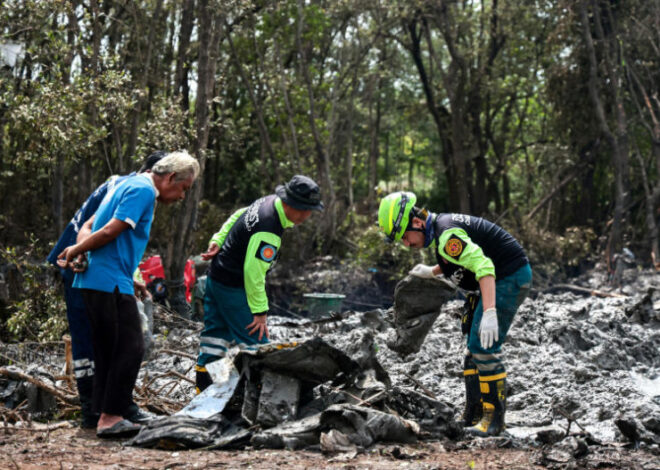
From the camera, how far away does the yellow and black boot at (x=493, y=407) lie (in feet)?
15.4

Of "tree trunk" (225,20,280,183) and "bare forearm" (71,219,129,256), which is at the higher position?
"tree trunk" (225,20,280,183)

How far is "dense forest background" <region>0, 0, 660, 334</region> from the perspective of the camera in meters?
9.33

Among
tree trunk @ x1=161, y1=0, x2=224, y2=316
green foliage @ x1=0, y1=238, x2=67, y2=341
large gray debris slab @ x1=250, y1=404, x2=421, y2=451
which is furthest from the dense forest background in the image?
large gray debris slab @ x1=250, y1=404, x2=421, y2=451

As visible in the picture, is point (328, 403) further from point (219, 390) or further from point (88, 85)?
point (88, 85)

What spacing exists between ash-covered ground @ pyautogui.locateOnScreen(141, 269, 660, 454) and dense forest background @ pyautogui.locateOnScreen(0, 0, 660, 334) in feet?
11.6

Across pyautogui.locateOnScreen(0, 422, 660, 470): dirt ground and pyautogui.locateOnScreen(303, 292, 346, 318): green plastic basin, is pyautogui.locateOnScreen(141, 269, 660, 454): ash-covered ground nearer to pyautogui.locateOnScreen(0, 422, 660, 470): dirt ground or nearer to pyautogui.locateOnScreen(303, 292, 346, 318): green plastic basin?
pyautogui.locateOnScreen(0, 422, 660, 470): dirt ground

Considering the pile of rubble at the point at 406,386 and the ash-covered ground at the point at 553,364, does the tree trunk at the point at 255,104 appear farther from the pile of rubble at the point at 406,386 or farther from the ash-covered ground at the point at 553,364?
the pile of rubble at the point at 406,386

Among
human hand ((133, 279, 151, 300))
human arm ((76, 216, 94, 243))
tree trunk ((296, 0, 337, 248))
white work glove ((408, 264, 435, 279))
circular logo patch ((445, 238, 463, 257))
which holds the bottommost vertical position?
human hand ((133, 279, 151, 300))

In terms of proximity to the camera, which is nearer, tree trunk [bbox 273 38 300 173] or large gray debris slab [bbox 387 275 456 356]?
large gray debris slab [bbox 387 275 456 356]

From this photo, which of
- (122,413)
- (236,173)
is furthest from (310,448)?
(236,173)

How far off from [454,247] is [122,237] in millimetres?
1996

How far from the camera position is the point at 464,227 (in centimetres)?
477

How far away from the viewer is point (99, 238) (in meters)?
4.04

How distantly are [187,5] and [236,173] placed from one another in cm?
1097
